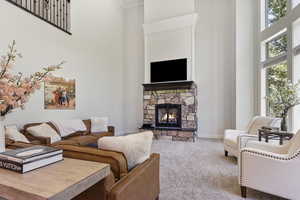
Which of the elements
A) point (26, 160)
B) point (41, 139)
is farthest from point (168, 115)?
point (26, 160)

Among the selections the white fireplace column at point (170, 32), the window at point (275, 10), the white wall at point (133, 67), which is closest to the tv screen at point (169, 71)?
the white fireplace column at point (170, 32)

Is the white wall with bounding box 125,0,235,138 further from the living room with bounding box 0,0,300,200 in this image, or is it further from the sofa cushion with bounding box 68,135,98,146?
the sofa cushion with bounding box 68,135,98,146

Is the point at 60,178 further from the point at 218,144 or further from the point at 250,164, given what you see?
the point at 218,144

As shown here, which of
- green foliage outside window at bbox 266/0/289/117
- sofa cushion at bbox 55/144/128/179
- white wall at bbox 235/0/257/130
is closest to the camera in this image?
sofa cushion at bbox 55/144/128/179

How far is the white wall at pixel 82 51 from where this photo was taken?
11.2ft

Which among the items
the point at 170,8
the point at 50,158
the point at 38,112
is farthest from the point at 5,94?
the point at 170,8

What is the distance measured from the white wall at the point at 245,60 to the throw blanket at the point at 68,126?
426 cm

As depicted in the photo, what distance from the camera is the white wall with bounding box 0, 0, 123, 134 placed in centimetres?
342

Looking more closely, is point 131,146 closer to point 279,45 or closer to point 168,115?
point 168,115

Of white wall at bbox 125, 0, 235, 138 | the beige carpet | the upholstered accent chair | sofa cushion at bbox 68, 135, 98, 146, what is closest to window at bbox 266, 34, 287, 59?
white wall at bbox 125, 0, 235, 138

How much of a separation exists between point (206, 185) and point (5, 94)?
2.45 meters

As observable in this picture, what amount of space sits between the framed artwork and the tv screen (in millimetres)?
2595

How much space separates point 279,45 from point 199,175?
3613 mm

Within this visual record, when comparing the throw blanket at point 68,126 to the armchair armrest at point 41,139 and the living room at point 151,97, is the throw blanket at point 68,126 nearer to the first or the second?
the living room at point 151,97
